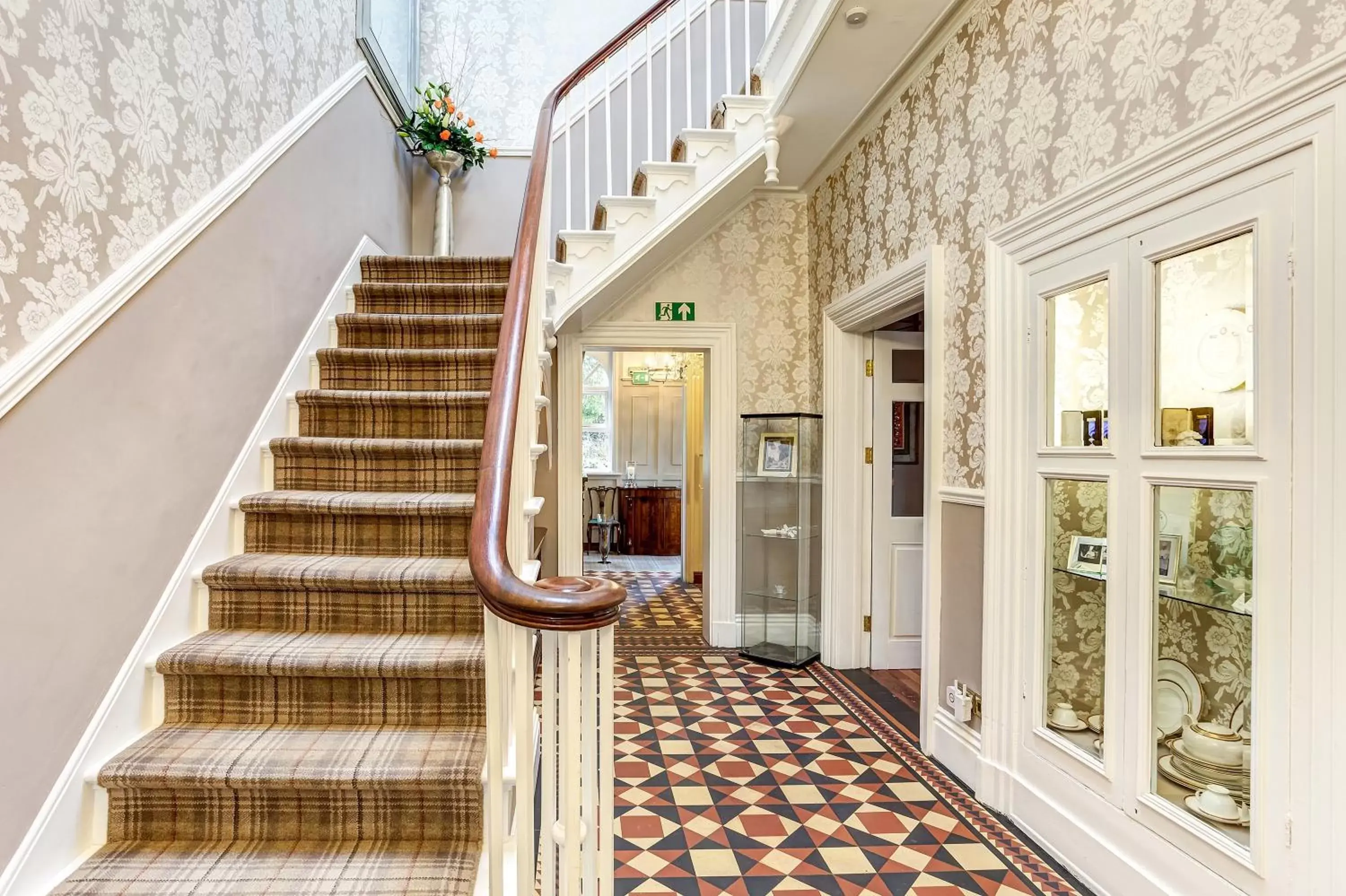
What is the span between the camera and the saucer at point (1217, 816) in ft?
5.14

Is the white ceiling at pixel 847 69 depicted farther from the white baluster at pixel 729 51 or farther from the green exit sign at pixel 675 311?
the green exit sign at pixel 675 311

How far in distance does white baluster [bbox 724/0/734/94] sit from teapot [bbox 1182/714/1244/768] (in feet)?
11.0

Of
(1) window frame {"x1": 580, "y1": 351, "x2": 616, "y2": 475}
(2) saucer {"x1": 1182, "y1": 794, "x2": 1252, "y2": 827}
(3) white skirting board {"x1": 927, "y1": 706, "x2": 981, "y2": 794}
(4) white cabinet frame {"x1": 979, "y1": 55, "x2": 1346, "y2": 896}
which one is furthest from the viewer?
(1) window frame {"x1": 580, "y1": 351, "x2": 616, "y2": 475}

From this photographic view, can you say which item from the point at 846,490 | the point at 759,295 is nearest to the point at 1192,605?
the point at 846,490

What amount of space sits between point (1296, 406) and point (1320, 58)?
0.66 m

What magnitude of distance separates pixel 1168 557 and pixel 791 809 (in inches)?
55.3

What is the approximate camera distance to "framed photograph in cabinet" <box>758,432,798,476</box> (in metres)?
4.07

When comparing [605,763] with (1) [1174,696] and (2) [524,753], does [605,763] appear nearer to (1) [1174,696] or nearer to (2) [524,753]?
(2) [524,753]

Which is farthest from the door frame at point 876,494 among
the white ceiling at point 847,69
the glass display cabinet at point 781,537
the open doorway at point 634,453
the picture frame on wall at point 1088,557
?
the open doorway at point 634,453

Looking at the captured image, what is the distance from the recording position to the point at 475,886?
142 centimetres

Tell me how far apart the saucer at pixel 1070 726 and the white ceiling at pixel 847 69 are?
2.41m

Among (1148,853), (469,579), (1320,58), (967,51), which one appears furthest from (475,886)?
(967,51)

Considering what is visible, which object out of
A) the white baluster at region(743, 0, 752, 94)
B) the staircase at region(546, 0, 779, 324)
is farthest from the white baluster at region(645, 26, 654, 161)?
the white baluster at region(743, 0, 752, 94)

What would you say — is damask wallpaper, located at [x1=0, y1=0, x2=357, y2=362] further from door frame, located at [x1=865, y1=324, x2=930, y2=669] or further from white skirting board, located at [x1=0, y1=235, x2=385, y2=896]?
door frame, located at [x1=865, y1=324, x2=930, y2=669]
